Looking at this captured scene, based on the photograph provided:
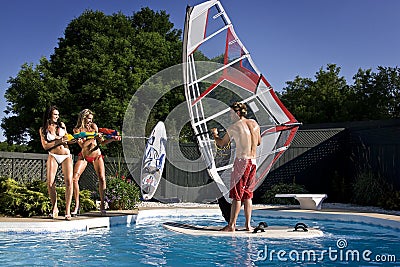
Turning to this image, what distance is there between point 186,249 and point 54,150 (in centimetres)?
278

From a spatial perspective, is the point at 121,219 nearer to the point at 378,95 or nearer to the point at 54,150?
the point at 54,150

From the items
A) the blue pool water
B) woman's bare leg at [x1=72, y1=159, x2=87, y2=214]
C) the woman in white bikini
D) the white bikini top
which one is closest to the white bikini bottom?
the woman in white bikini

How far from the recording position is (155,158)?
920 cm

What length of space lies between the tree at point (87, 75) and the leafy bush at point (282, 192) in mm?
8422

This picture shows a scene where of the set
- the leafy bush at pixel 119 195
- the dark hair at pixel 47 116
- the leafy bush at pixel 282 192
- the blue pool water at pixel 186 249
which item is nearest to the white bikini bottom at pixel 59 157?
the dark hair at pixel 47 116

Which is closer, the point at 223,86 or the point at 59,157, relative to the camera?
the point at 59,157

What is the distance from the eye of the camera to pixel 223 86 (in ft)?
28.5

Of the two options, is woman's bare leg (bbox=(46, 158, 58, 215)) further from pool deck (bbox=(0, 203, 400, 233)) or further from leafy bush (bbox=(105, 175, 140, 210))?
leafy bush (bbox=(105, 175, 140, 210))

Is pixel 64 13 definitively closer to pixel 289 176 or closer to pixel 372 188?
pixel 289 176

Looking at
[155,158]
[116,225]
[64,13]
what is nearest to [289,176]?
[155,158]

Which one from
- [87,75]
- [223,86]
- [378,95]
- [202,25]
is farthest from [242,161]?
[378,95]

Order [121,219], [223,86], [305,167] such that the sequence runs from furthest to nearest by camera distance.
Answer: [305,167], [223,86], [121,219]

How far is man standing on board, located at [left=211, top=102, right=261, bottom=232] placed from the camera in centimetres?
681

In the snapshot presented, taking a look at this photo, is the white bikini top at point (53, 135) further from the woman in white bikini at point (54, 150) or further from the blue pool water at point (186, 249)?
the blue pool water at point (186, 249)
